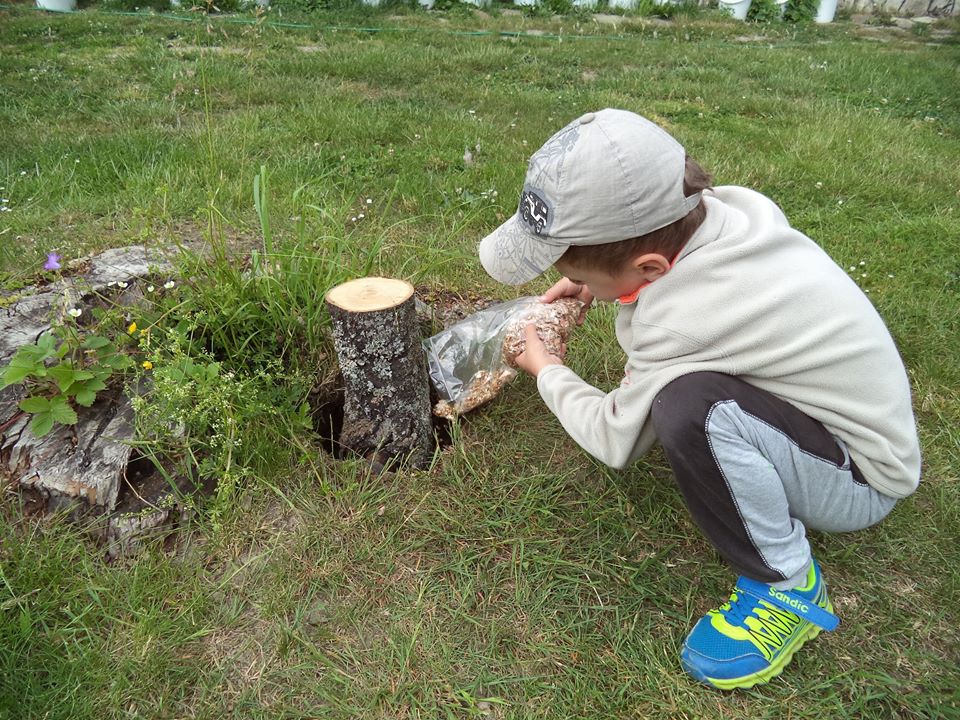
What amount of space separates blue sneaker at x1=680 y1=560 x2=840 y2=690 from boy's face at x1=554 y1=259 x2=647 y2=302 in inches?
31.7

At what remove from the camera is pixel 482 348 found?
8.09 ft

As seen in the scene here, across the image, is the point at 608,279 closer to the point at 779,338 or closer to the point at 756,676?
the point at 779,338

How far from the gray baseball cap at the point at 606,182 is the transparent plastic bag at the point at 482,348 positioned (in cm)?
67

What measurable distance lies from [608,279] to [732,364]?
346mm

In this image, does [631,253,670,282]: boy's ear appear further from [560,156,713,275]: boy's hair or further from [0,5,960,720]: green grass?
[0,5,960,720]: green grass

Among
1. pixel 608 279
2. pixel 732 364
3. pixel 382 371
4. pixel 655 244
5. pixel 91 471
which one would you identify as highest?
pixel 655 244

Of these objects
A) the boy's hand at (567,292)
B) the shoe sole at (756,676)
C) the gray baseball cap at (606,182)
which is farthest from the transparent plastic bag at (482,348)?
the shoe sole at (756,676)

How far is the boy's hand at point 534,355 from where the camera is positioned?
6.42 feet

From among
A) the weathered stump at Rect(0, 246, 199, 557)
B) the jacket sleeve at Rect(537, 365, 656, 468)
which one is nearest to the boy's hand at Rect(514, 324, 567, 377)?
the jacket sleeve at Rect(537, 365, 656, 468)

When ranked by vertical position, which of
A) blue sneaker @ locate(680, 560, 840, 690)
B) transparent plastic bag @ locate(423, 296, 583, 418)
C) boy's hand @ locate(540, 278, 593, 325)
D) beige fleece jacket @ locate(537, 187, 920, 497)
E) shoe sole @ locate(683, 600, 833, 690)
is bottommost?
shoe sole @ locate(683, 600, 833, 690)

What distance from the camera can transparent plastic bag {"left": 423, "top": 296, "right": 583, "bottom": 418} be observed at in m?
2.22

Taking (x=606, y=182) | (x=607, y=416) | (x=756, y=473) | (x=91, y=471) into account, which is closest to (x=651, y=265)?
(x=606, y=182)

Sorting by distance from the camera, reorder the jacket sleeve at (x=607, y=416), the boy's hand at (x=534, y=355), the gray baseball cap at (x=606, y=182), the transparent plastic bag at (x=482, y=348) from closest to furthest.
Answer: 1. the gray baseball cap at (x=606, y=182)
2. the jacket sleeve at (x=607, y=416)
3. the boy's hand at (x=534, y=355)
4. the transparent plastic bag at (x=482, y=348)

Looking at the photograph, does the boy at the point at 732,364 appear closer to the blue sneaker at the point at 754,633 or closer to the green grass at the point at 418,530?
the blue sneaker at the point at 754,633
